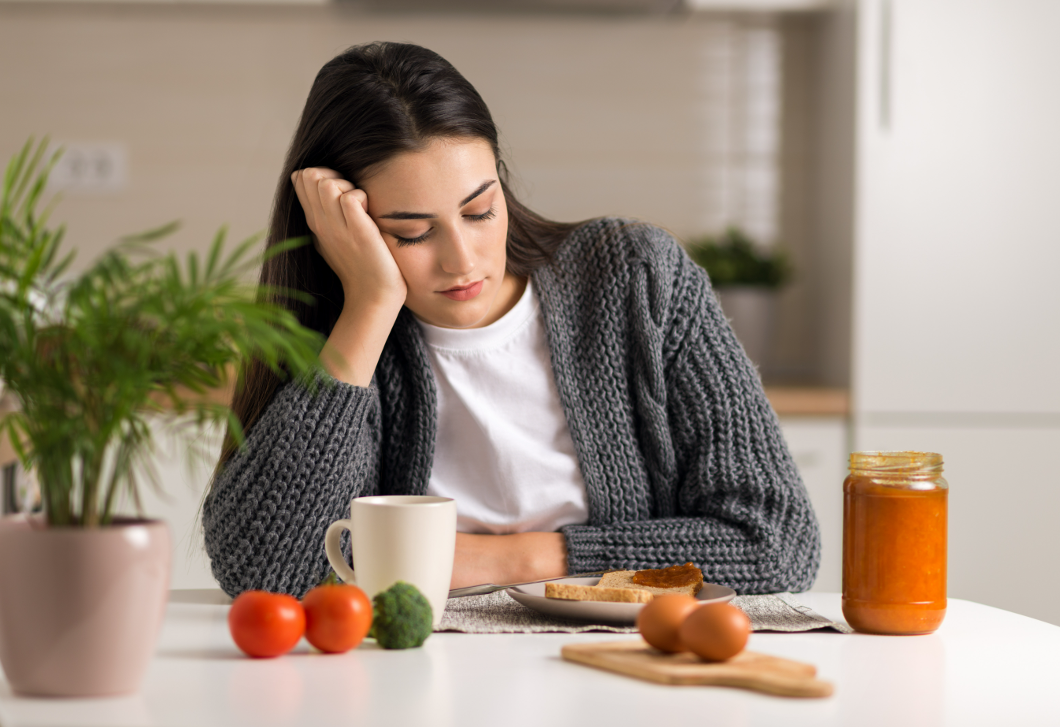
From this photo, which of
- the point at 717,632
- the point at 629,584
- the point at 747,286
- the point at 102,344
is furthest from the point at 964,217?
the point at 102,344

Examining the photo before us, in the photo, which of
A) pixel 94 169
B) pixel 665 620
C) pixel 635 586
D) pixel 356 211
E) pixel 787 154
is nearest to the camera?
pixel 665 620

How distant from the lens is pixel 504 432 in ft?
4.60

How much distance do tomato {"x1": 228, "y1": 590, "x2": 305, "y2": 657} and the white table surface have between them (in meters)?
0.01

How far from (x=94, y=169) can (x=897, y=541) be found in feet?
8.54

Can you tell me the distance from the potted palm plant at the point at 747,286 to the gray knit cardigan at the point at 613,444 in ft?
4.38

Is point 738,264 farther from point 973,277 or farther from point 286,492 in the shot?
point 286,492

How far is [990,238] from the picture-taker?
2.53 meters

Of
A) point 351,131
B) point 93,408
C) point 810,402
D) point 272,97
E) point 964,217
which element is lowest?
point 810,402

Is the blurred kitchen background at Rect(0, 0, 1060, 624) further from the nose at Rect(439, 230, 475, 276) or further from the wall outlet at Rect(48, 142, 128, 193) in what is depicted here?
the nose at Rect(439, 230, 475, 276)

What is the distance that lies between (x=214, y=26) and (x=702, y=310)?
2.03 m

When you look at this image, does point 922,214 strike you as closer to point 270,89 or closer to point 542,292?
point 542,292

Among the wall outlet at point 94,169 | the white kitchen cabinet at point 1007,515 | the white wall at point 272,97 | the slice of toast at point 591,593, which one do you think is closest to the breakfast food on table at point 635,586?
the slice of toast at point 591,593

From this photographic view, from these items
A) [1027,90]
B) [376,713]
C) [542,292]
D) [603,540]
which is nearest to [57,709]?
[376,713]

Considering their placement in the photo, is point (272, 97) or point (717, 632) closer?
point (717, 632)
